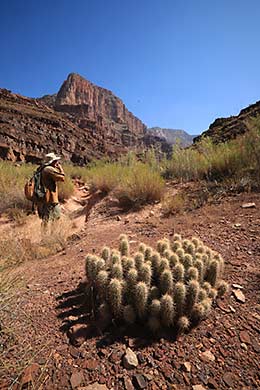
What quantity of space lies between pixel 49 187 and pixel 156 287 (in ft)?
15.3

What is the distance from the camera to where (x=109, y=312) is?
1875 millimetres

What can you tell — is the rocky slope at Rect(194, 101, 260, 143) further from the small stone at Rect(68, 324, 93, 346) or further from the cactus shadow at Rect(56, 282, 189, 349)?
the small stone at Rect(68, 324, 93, 346)

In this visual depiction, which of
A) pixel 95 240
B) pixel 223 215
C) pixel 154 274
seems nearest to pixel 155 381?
pixel 154 274

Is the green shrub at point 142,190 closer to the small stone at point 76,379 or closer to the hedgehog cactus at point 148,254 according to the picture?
the hedgehog cactus at point 148,254

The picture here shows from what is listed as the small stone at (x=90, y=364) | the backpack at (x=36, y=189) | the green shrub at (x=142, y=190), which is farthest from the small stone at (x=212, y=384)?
the backpack at (x=36, y=189)

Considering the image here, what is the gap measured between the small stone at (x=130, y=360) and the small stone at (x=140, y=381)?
0.07m

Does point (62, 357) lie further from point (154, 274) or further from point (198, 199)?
point (198, 199)

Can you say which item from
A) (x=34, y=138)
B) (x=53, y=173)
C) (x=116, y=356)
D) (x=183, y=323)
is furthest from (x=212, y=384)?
(x=34, y=138)

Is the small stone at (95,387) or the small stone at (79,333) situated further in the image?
the small stone at (79,333)

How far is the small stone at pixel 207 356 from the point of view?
1549 millimetres

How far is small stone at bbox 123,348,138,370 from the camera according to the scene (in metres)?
1.50

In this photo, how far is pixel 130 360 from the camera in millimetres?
1522

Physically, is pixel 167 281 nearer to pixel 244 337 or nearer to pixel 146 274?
pixel 146 274

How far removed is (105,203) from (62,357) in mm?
5490
